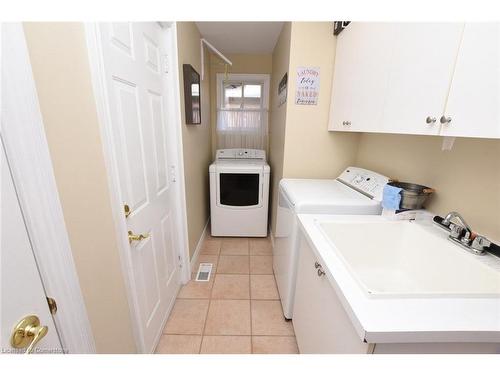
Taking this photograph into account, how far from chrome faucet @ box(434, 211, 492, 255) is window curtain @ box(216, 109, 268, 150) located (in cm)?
267

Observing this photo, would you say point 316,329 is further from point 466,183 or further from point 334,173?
point 334,173

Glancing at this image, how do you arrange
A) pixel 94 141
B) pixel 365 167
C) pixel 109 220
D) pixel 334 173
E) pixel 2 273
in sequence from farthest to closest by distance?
pixel 334 173
pixel 365 167
pixel 109 220
pixel 94 141
pixel 2 273

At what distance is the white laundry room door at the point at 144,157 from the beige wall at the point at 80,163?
9cm

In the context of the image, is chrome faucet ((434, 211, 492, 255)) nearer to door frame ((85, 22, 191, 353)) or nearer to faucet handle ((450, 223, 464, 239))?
faucet handle ((450, 223, 464, 239))

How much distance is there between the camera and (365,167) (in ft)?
6.21

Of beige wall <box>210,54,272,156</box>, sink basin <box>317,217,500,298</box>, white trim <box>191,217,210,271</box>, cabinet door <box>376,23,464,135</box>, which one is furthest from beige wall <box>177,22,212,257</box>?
cabinet door <box>376,23,464,135</box>

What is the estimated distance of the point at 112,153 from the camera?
3.03 feet

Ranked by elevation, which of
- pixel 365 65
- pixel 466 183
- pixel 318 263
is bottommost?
pixel 318 263

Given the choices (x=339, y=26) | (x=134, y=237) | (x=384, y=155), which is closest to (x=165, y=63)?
(x=134, y=237)

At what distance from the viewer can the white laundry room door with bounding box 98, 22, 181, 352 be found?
37.9 inches

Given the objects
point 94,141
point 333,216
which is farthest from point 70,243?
point 333,216

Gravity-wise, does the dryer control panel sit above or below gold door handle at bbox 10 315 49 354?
above

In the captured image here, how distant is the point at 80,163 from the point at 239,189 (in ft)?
6.46
